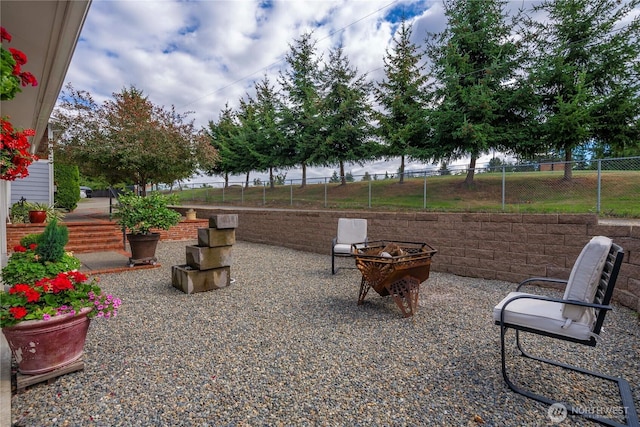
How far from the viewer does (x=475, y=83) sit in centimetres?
1029

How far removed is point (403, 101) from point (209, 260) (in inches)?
378

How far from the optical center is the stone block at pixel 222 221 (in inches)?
177

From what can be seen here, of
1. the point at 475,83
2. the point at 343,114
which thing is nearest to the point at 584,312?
the point at 475,83

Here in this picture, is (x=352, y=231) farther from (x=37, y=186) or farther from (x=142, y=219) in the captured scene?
(x=37, y=186)

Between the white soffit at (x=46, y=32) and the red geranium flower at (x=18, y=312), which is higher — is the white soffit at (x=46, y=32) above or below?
above

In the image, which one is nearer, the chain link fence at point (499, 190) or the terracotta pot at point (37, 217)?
the chain link fence at point (499, 190)

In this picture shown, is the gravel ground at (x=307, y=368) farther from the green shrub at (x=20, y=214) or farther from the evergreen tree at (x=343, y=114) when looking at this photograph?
the evergreen tree at (x=343, y=114)

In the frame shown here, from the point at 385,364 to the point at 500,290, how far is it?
117 inches

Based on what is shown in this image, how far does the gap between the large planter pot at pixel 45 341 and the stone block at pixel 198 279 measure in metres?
2.08

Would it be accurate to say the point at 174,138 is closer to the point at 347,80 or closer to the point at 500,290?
the point at 347,80

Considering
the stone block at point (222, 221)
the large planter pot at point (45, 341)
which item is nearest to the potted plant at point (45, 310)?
the large planter pot at point (45, 341)

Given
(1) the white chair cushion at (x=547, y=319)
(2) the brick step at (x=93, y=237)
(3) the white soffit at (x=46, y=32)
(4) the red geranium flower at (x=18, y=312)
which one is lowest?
(2) the brick step at (x=93, y=237)

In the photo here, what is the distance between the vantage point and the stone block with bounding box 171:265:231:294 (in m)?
4.35

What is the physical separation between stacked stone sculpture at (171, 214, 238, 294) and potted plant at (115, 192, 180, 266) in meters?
1.49
